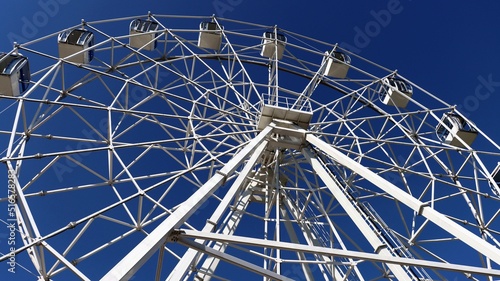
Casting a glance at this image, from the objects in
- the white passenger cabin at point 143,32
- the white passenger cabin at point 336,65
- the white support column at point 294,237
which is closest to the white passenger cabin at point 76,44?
the white passenger cabin at point 143,32

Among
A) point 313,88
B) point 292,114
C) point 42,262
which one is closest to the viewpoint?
point 42,262

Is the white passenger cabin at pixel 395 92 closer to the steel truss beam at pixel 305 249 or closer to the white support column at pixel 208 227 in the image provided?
the white support column at pixel 208 227

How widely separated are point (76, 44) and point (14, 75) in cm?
306

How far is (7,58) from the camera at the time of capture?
37.0 ft

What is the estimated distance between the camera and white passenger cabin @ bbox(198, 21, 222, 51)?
17266 mm

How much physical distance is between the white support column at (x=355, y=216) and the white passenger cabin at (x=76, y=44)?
24.3 feet

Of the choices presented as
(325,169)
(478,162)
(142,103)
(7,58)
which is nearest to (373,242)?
(325,169)

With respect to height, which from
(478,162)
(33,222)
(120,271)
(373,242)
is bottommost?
(120,271)

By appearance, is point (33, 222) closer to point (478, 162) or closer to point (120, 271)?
point (120, 271)

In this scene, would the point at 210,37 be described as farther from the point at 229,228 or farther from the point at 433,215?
the point at 433,215

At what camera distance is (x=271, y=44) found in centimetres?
1770

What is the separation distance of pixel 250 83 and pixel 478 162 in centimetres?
768

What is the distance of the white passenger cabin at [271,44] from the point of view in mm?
17562

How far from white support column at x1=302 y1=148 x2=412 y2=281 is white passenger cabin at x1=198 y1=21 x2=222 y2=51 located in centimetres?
736
